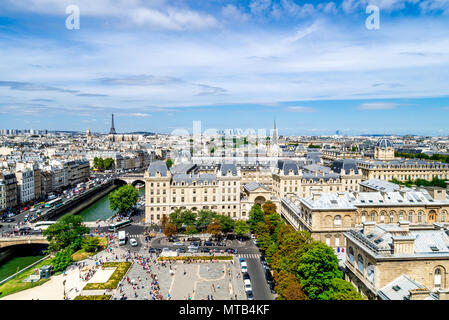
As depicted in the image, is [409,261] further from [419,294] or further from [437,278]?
[419,294]

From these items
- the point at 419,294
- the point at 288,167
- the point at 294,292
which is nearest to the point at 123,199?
the point at 288,167

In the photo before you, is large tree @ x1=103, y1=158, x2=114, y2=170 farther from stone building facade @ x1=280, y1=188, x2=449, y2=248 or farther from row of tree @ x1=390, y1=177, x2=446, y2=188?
stone building facade @ x1=280, y1=188, x2=449, y2=248

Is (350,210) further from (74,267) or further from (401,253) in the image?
(74,267)

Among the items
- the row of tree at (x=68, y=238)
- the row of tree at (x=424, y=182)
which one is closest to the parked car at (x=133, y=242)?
the row of tree at (x=68, y=238)

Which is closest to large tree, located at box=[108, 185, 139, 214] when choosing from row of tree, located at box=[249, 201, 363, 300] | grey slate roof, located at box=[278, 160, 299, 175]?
grey slate roof, located at box=[278, 160, 299, 175]
